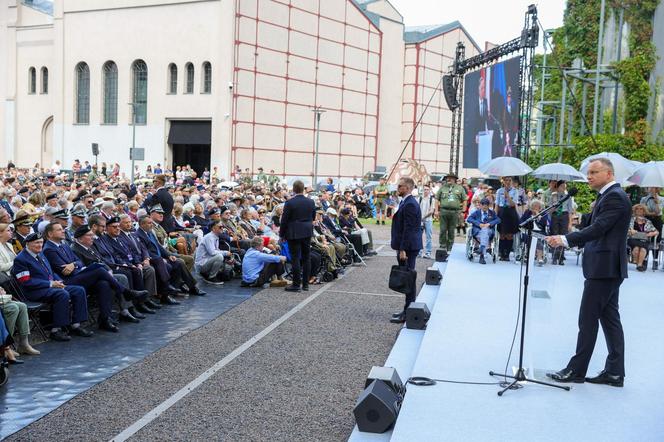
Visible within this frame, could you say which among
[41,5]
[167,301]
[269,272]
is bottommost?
[167,301]

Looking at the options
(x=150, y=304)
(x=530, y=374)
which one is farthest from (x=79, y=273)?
(x=530, y=374)

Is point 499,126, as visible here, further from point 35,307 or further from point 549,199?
point 35,307

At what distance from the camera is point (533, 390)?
6.05 metres

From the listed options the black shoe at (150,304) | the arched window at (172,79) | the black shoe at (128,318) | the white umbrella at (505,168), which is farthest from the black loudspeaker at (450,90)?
the black shoe at (128,318)

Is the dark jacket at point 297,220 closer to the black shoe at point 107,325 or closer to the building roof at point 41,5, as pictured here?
the black shoe at point 107,325

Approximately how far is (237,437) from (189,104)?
36.7 meters

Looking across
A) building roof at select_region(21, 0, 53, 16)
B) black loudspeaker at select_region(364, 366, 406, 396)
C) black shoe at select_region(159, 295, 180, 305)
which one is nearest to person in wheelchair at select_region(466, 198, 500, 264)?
black shoe at select_region(159, 295, 180, 305)

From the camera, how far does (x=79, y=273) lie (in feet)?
29.5

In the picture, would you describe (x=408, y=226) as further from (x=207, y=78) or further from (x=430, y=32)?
(x=430, y=32)

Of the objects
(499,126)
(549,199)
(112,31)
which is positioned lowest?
(549,199)

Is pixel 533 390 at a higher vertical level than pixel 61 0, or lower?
lower

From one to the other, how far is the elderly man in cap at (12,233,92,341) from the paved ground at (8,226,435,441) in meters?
1.23

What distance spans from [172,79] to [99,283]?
3411 centimetres

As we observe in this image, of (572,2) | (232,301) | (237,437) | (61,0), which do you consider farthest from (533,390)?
(61,0)
